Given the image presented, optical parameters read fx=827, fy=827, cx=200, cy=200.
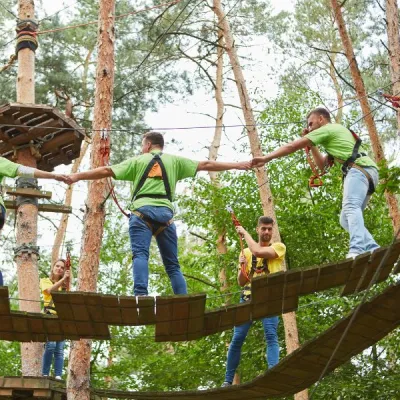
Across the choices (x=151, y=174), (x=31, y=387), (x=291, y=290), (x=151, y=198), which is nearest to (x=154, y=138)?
(x=151, y=174)

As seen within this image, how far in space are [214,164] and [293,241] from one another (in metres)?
7.93

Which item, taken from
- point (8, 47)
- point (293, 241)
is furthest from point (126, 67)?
point (293, 241)

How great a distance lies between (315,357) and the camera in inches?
248

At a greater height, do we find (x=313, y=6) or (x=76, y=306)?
(x=313, y=6)

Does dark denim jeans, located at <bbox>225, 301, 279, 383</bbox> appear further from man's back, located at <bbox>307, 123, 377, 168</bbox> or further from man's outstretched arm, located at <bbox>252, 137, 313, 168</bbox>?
man's back, located at <bbox>307, 123, 377, 168</bbox>

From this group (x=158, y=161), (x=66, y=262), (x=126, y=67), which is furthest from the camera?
(x=126, y=67)

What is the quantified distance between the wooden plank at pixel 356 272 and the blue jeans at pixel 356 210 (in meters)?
0.16

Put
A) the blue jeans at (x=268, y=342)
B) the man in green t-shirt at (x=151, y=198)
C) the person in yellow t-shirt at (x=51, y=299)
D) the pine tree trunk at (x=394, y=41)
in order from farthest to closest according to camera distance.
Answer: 1. the pine tree trunk at (x=394, y=41)
2. the person in yellow t-shirt at (x=51, y=299)
3. the blue jeans at (x=268, y=342)
4. the man in green t-shirt at (x=151, y=198)

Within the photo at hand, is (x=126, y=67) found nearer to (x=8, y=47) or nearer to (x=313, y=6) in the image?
(x=8, y=47)

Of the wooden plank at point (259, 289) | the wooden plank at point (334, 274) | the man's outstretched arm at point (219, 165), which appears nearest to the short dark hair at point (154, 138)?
the man's outstretched arm at point (219, 165)

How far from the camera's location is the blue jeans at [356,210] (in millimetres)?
5891

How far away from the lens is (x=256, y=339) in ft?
45.8

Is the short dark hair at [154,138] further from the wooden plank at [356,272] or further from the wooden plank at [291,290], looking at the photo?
the wooden plank at [356,272]

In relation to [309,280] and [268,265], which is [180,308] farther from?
[268,265]
